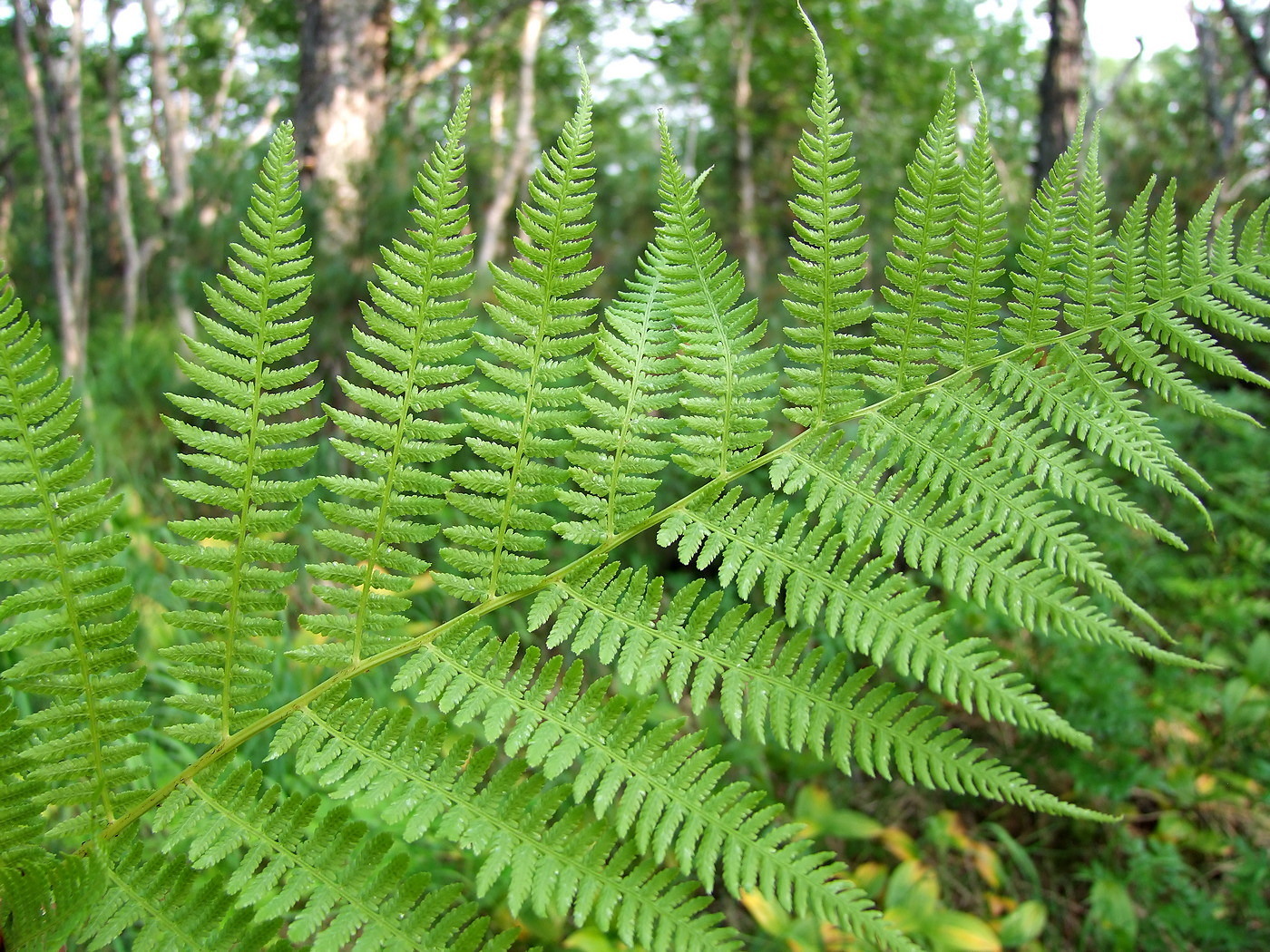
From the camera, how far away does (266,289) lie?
75 cm

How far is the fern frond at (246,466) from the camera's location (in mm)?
729

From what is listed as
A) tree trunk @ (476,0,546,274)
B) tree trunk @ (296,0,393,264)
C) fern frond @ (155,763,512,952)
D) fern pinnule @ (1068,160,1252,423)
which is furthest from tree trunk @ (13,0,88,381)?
fern pinnule @ (1068,160,1252,423)

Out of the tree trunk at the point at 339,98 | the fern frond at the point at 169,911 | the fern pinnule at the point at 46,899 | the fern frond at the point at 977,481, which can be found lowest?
the fern frond at the point at 169,911

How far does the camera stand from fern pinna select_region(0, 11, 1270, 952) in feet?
2.29

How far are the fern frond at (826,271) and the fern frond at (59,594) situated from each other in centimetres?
69

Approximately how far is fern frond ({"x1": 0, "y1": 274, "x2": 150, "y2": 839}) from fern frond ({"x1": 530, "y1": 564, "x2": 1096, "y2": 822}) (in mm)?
397

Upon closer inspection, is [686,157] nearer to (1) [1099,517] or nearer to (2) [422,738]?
(1) [1099,517]

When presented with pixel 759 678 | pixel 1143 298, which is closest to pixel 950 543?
pixel 759 678

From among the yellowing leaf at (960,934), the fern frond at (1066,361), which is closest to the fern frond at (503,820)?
the fern frond at (1066,361)

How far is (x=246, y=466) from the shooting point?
0.76 meters

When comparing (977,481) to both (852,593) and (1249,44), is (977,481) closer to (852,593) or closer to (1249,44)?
(852,593)

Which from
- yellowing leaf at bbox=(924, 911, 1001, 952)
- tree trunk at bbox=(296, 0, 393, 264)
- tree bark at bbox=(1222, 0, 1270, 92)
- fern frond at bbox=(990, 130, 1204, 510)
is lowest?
yellowing leaf at bbox=(924, 911, 1001, 952)

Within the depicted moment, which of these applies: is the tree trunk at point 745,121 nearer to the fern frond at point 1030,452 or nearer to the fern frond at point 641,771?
the fern frond at point 1030,452

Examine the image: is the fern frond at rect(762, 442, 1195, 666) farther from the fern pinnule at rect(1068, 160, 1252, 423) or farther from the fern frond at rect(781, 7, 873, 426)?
the fern pinnule at rect(1068, 160, 1252, 423)
